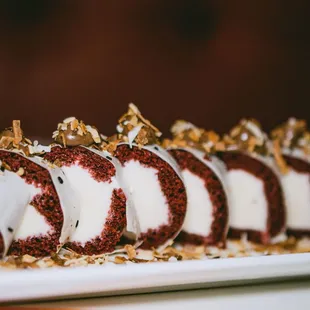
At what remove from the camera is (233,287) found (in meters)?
1.98

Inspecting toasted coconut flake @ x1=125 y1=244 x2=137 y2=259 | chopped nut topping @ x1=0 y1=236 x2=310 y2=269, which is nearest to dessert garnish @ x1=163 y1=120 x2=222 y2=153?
chopped nut topping @ x1=0 y1=236 x2=310 y2=269

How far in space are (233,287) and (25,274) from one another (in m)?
0.92

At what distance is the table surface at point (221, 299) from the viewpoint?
5.76 feet

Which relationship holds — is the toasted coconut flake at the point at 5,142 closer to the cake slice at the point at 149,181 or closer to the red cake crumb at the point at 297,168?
the cake slice at the point at 149,181

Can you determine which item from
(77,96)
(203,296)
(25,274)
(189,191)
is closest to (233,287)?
(203,296)

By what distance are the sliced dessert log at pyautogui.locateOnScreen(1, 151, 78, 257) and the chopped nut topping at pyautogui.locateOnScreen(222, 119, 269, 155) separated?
1.09m

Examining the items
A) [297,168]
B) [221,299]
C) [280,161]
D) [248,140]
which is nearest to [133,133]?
[248,140]

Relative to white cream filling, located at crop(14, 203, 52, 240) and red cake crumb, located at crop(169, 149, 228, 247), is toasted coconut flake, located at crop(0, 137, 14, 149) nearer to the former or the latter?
white cream filling, located at crop(14, 203, 52, 240)

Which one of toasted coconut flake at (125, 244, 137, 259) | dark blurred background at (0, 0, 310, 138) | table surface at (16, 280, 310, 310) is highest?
dark blurred background at (0, 0, 310, 138)

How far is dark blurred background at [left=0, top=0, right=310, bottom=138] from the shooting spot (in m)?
5.20

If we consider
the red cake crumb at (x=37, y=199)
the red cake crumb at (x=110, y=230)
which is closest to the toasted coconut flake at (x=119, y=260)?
the red cake crumb at (x=110, y=230)

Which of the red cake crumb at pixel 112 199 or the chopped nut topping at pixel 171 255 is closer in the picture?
the chopped nut topping at pixel 171 255

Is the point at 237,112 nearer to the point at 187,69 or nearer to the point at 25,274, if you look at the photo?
the point at 187,69

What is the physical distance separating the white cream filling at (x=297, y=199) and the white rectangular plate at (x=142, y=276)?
888 mm
